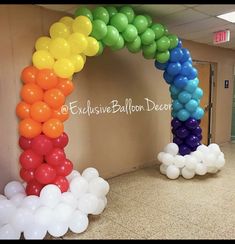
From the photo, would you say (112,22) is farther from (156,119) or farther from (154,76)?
(156,119)

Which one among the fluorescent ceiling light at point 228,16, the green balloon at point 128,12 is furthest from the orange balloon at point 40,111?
the fluorescent ceiling light at point 228,16

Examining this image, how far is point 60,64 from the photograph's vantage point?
2.47 metres

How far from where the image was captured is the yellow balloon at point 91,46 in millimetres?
2559

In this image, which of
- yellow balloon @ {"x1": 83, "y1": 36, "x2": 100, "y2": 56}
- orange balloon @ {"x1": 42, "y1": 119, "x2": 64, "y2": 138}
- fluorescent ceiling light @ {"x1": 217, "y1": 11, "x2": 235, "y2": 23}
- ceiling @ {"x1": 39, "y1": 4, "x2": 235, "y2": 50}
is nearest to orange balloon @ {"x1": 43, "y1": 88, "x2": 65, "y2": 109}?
orange balloon @ {"x1": 42, "y1": 119, "x2": 64, "y2": 138}

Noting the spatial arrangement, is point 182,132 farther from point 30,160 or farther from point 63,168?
point 30,160

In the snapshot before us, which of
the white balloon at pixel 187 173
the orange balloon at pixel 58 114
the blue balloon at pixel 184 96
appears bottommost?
the white balloon at pixel 187 173

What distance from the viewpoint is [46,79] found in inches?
94.6

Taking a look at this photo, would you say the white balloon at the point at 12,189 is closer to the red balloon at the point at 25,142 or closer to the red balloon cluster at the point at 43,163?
the red balloon cluster at the point at 43,163

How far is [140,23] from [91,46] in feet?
2.31

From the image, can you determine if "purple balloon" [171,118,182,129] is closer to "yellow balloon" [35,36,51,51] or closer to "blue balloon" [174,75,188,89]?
"blue balloon" [174,75,188,89]

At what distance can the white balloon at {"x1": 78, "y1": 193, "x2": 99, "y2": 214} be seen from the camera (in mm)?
2396

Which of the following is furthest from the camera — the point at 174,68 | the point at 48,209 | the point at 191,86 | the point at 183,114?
the point at 183,114

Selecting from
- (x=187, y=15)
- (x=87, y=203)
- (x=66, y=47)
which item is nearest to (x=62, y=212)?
(x=87, y=203)

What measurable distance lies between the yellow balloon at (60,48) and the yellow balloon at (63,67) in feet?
0.16
